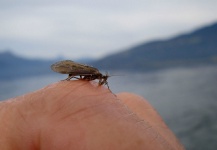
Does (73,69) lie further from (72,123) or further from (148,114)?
(72,123)

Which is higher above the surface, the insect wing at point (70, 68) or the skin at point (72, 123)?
the insect wing at point (70, 68)

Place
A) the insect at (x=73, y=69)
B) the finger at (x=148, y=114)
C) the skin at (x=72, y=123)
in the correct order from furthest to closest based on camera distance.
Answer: the insect at (x=73, y=69) → the finger at (x=148, y=114) → the skin at (x=72, y=123)

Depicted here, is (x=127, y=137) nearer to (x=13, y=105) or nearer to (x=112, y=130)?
(x=112, y=130)

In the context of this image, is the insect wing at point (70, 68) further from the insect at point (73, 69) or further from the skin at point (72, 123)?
the skin at point (72, 123)

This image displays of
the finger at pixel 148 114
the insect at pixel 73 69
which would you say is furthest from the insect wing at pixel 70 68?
the finger at pixel 148 114

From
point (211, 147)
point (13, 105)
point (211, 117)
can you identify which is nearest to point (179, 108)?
point (211, 117)

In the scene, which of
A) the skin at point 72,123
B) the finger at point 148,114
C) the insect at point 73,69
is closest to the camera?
the skin at point 72,123

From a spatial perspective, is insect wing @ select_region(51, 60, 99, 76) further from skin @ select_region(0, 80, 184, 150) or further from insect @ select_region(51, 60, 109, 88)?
skin @ select_region(0, 80, 184, 150)
